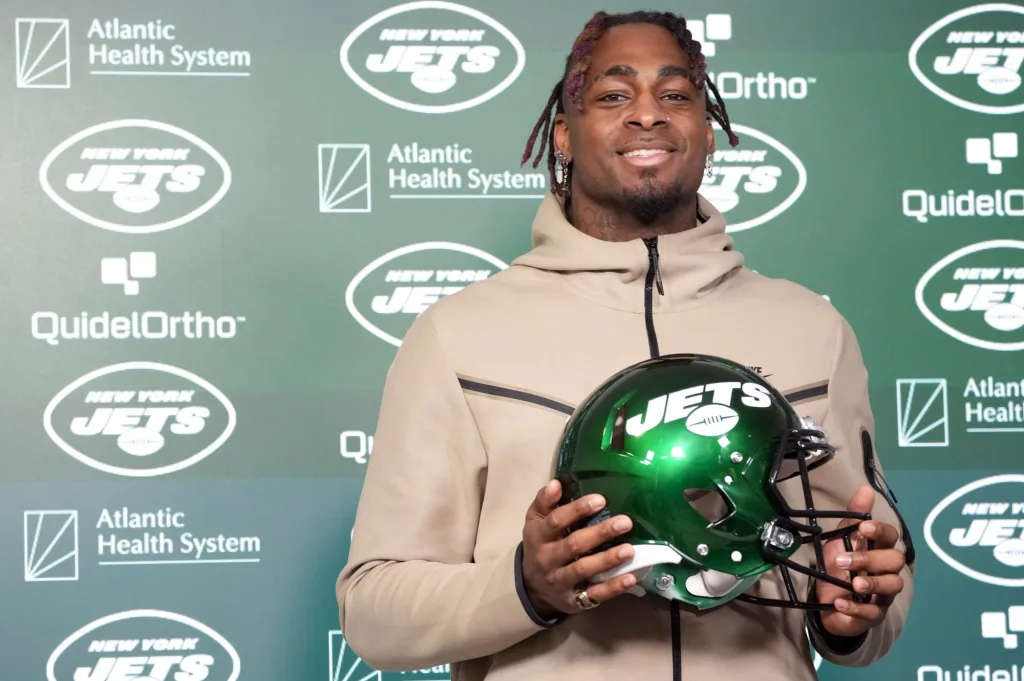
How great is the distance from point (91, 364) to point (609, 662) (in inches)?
58.1

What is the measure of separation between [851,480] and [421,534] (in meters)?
0.58

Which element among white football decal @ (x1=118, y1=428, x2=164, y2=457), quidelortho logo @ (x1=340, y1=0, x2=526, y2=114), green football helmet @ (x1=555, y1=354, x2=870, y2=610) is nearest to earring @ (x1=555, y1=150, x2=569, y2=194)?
green football helmet @ (x1=555, y1=354, x2=870, y2=610)

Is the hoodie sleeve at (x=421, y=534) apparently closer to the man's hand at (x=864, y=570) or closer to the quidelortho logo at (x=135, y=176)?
the man's hand at (x=864, y=570)

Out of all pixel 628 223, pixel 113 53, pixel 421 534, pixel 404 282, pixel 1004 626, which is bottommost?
pixel 1004 626

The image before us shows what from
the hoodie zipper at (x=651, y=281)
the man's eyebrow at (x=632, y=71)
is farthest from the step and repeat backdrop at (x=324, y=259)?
the hoodie zipper at (x=651, y=281)

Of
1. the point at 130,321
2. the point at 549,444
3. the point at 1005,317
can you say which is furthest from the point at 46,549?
the point at 1005,317

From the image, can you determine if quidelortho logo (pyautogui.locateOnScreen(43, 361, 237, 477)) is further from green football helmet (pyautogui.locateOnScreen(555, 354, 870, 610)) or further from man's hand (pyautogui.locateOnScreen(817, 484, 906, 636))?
man's hand (pyautogui.locateOnScreen(817, 484, 906, 636))

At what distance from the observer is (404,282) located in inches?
104

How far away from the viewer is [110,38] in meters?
2.62

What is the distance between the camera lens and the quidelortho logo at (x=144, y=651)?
2502mm

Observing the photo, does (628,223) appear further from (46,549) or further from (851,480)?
(46,549)

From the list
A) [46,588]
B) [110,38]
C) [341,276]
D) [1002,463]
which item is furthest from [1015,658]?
[110,38]

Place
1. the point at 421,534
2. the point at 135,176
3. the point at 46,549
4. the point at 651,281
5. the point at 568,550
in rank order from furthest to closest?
the point at 135,176, the point at 46,549, the point at 651,281, the point at 421,534, the point at 568,550

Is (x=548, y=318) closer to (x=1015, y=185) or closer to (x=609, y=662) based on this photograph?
(x=609, y=662)
